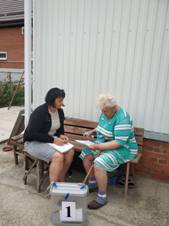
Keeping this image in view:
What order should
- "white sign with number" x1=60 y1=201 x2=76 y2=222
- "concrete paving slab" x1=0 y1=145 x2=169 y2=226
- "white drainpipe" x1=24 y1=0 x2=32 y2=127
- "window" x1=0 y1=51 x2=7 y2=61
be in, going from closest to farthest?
1. "white sign with number" x1=60 y1=201 x2=76 y2=222
2. "concrete paving slab" x1=0 y1=145 x2=169 y2=226
3. "white drainpipe" x1=24 y1=0 x2=32 y2=127
4. "window" x1=0 y1=51 x2=7 y2=61

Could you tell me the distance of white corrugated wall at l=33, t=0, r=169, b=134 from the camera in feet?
9.45

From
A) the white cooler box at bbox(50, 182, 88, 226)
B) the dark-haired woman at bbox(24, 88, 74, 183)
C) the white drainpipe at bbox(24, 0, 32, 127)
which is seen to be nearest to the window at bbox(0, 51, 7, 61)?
the white drainpipe at bbox(24, 0, 32, 127)

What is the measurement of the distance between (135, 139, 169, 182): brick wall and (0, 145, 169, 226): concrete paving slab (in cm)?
11

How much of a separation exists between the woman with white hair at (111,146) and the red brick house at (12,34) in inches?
424

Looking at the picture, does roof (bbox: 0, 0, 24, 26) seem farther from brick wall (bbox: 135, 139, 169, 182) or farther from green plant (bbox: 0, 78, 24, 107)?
brick wall (bbox: 135, 139, 169, 182)

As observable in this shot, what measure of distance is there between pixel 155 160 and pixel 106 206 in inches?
39.5

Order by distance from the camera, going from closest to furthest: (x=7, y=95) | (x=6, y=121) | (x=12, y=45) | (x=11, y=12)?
(x=6, y=121) → (x=7, y=95) → (x=11, y=12) → (x=12, y=45)

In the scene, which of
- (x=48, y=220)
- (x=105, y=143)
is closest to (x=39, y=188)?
(x=48, y=220)

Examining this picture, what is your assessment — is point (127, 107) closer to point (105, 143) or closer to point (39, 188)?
point (105, 143)

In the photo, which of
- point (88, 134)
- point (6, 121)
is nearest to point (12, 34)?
point (6, 121)

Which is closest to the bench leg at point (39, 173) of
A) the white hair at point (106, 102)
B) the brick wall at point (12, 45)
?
the white hair at point (106, 102)

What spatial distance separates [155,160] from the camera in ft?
10.2

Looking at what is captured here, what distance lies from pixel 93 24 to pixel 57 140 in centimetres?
167

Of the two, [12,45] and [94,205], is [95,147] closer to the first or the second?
[94,205]
